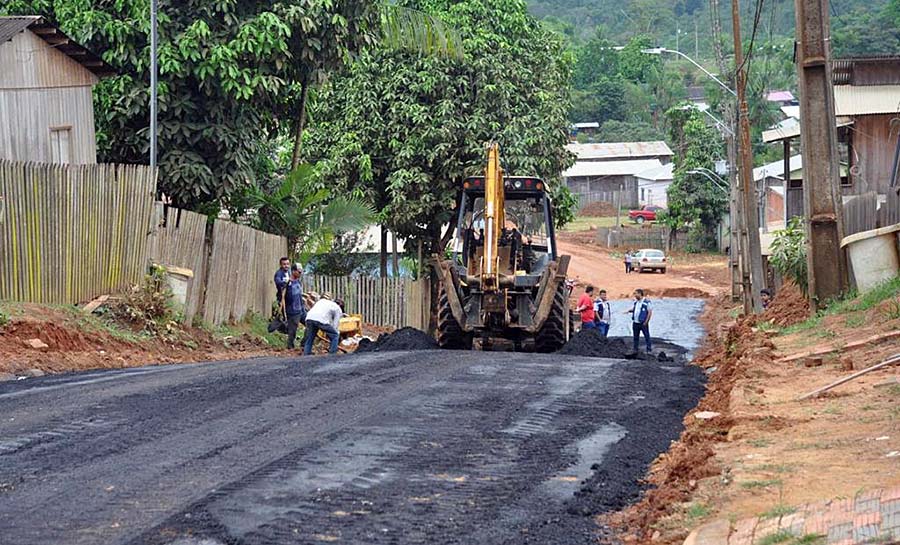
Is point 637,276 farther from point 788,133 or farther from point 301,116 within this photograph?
point 301,116

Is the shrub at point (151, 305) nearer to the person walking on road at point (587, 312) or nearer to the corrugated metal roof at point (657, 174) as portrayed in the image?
the person walking on road at point (587, 312)

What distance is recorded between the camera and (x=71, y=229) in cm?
2012

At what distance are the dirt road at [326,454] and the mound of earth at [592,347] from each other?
718 cm

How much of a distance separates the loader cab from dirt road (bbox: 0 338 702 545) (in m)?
7.79

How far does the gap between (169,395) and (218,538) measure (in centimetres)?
600

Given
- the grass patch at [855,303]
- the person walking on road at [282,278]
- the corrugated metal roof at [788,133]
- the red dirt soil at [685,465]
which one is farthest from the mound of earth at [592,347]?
the corrugated metal roof at [788,133]

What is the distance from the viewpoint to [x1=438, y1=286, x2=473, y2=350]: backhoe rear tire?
883 inches

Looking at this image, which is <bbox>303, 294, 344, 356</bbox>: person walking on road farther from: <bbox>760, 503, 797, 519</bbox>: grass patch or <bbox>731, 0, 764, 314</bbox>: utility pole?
<bbox>760, 503, 797, 519</bbox>: grass patch

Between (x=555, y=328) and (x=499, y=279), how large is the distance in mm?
1319

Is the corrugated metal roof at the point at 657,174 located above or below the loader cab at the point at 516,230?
above

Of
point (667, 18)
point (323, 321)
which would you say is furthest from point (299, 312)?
point (667, 18)

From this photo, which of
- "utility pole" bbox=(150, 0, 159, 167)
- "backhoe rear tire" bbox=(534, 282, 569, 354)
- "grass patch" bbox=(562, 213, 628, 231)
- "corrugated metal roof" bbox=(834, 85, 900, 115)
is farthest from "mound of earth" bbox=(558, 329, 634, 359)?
"grass patch" bbox=(562, 213, 628, 231)

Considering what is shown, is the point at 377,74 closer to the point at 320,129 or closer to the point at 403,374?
the point at 320,129

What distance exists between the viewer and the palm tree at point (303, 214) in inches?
1117
